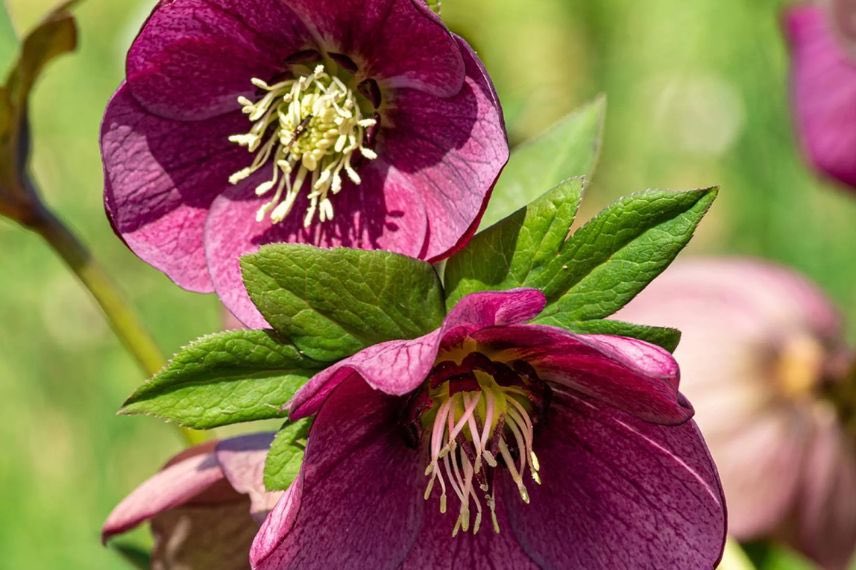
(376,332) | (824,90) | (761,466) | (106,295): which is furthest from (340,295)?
(824,90)

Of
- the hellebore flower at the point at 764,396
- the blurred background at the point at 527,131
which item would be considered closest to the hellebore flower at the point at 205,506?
the hellebore flower at the point at 764,396

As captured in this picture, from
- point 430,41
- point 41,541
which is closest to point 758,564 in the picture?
point 430,41

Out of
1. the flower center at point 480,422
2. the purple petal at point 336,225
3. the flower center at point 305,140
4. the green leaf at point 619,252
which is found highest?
the flower center at point 305,140

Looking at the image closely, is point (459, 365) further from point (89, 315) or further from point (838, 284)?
point (89, 315)

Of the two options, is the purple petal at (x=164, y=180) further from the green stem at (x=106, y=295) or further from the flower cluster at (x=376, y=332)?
the green stem at (x=106, y=295)

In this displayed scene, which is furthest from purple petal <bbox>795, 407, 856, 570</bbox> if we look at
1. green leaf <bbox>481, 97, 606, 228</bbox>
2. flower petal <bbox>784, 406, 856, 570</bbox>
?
green leaf <bbox>481, 97, 606, 228</bbox>
